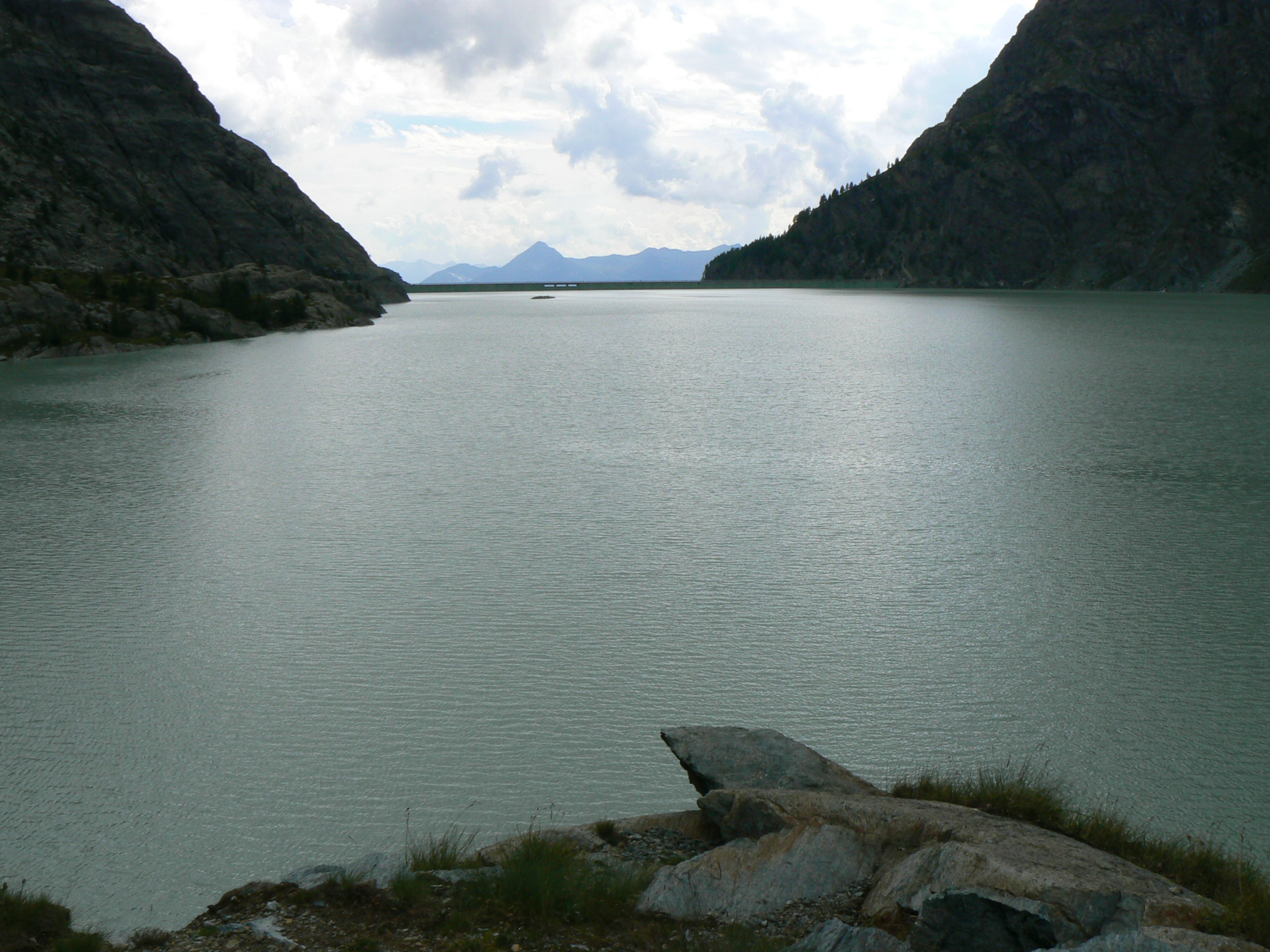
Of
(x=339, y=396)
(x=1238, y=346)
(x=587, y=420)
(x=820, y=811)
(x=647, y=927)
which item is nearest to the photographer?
(x=647, y=927)

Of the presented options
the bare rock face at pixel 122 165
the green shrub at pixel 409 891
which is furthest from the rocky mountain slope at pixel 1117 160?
the green shrub at pixel 409 891

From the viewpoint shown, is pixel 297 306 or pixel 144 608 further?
pixel 297 306

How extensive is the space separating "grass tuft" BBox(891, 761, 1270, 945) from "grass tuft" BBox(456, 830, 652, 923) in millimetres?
2367

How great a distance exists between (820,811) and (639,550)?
353 inches

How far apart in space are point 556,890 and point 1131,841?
371cm

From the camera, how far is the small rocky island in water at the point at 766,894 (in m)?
4.90

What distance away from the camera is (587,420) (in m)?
28.4

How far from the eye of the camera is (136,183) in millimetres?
99750

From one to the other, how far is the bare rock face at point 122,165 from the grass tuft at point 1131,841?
89079 millimetres

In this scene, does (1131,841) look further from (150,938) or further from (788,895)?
(150,938)

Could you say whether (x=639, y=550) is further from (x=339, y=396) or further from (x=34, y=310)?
(x=34, y=310)

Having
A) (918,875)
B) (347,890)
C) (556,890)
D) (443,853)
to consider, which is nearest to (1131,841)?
(918,875)

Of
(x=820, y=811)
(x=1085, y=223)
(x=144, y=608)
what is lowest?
(x=144, y=608)

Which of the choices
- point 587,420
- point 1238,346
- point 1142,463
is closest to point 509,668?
point 1142,463
